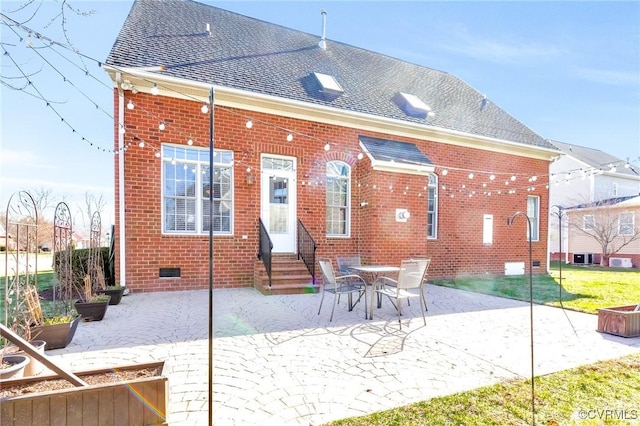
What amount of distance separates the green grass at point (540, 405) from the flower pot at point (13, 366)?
237 centimetres

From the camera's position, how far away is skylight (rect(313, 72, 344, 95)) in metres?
9.03

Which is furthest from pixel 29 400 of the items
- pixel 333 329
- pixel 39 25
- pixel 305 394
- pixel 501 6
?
pixel 501 6

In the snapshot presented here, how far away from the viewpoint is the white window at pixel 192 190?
290 inches

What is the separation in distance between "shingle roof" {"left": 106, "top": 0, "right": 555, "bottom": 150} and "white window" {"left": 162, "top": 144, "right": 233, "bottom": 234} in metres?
1.71

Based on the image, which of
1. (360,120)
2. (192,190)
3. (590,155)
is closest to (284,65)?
(360,120)

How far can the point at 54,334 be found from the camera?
374cm

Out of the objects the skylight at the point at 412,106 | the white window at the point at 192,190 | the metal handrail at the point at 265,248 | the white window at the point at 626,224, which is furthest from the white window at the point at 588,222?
the white window at the point at 192,190

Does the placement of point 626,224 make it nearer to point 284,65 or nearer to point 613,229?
point 613,229

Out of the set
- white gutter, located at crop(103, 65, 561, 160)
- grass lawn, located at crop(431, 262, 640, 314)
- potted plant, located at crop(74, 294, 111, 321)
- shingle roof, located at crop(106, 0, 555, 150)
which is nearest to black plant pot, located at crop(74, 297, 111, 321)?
potted plant, located at crop(74, 294, 111, 321)

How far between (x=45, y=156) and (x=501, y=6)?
→ 12896 millimetres

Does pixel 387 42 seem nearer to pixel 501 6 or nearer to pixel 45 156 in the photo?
pixel 501 6

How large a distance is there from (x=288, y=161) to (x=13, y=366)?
6700mm

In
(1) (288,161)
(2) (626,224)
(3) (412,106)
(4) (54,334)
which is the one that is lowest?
(4) (54,334)

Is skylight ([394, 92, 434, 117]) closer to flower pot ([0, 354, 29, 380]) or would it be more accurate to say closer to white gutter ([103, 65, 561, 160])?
white gutter ([103, 65, 561, 160])
